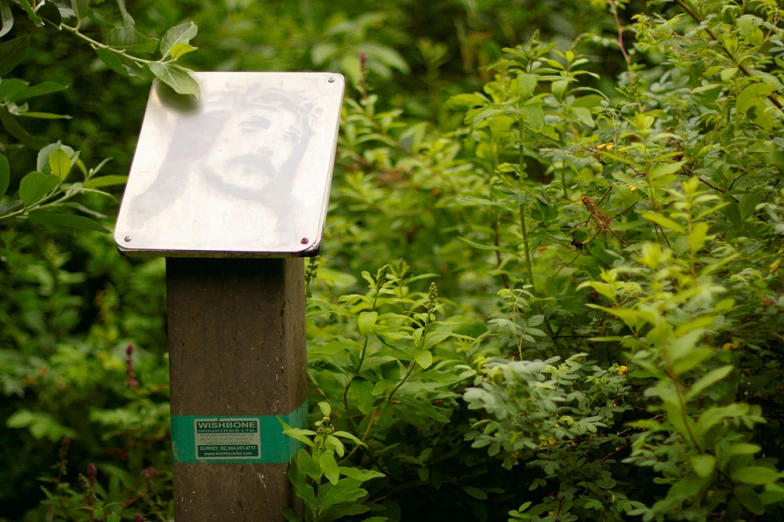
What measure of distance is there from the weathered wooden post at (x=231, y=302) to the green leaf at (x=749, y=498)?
3.09 feet

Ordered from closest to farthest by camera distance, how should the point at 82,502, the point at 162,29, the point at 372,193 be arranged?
the point at 82,502 → the point at 372,193 → the point at 162,29

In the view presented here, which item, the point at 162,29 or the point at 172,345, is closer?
the point at 172,345

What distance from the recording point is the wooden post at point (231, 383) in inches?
65.6

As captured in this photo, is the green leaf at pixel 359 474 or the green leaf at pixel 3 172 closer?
the green leaf at pixel 359 474

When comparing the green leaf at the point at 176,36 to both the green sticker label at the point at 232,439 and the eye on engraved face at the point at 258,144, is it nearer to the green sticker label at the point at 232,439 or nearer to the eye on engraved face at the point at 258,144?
the eye on engraved face at the point at 258,144

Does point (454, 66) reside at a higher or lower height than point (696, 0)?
higher

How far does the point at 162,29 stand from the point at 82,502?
1.98 meters

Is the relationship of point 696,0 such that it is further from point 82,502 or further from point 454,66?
point 454,66

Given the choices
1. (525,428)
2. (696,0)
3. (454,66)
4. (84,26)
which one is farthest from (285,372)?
(454,66)

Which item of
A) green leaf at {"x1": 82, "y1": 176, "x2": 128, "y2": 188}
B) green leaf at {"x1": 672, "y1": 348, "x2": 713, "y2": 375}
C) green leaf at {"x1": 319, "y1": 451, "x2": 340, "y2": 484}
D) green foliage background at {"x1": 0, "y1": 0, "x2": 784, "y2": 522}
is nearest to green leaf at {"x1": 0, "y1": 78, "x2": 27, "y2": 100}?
green foliage background at {"x1": 0, "y1": 0, "x2": 784, "y2": 522}

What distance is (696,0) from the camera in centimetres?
191

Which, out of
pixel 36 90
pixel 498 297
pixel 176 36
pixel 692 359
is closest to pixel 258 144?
pixel 176 36

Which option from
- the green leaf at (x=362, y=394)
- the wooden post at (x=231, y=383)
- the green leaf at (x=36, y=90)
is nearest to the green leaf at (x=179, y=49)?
the green leaf at (x=36, y=90)

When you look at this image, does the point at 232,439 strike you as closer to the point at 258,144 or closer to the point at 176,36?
the point at 258,144
